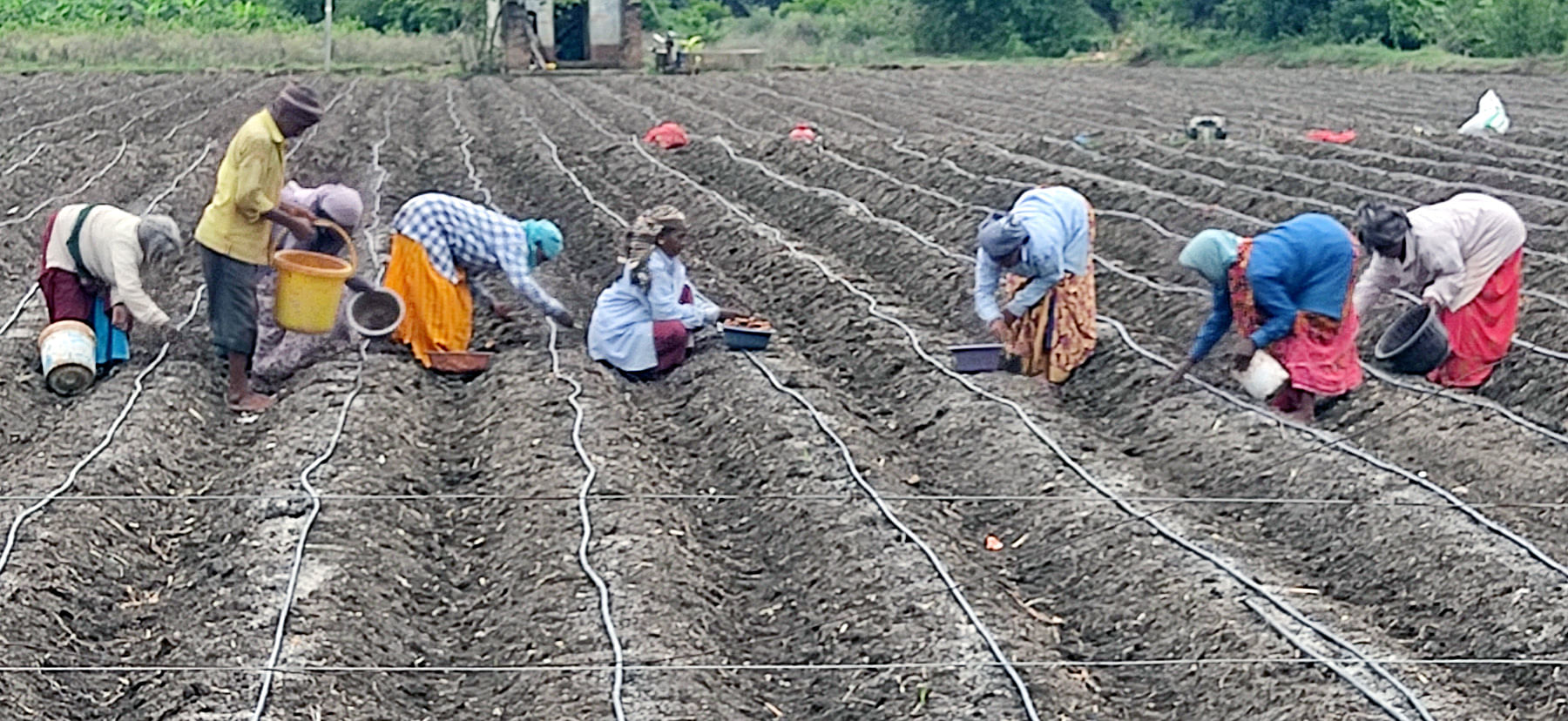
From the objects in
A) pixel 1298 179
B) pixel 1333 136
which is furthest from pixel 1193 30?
pixel 1298 179

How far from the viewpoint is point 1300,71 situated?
1289 inches

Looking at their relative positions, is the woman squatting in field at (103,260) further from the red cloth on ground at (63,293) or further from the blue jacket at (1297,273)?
the blue jacket at (1297,273)

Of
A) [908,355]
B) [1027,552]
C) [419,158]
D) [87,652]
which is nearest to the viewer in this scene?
[87,652]

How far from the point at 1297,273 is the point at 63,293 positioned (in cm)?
479

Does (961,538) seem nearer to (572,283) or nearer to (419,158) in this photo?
(572,283)

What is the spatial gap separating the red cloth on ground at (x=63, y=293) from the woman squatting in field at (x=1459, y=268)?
4995mm

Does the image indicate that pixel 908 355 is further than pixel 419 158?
No

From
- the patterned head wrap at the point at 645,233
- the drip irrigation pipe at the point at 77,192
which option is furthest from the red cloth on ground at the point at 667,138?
the patterned head wrap at the point at 645,233

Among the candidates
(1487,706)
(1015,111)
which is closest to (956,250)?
(1487,706)

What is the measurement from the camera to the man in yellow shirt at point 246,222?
25.1 feet

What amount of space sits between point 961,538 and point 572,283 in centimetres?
486

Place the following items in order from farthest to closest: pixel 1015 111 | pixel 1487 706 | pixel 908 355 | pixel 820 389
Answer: pixel 1015 111 < pixel 908 355 < pixel 820 389 < pixel 1487 706

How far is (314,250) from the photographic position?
8.83m

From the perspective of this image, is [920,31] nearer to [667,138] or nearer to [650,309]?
[667,138]
